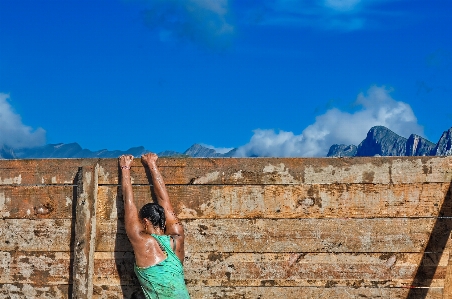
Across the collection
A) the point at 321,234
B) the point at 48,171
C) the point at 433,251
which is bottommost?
the point at 433,251

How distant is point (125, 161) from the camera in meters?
4.22

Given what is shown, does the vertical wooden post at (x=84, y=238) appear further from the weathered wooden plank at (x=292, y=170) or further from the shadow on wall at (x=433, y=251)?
the shadow on wall at (x=433, y=251)

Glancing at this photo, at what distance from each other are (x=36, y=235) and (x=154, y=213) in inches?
46.4

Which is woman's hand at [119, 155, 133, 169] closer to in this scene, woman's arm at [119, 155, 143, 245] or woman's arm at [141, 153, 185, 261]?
woman's arm at [119, 155, 143, 245]

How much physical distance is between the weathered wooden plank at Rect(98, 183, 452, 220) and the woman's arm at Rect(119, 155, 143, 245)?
354 millimetres

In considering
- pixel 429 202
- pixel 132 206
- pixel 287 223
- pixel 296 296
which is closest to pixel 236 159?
pixel 287 223

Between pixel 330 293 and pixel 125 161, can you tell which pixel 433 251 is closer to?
pixel 330 293

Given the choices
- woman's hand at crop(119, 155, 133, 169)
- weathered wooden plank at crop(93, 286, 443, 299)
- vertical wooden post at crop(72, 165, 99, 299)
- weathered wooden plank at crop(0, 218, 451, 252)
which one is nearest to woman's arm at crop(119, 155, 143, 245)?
woman's hand at crop(119, 155, 133, 169)

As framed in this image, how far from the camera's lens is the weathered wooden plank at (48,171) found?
4.35 meters

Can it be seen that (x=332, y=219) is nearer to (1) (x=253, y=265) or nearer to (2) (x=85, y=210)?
(1) (x=253, y=265)

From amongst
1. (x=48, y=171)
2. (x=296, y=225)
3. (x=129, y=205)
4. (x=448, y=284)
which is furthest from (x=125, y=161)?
(x=448, y=284)

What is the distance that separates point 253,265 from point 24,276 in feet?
6.72

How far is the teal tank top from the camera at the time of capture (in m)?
3.93

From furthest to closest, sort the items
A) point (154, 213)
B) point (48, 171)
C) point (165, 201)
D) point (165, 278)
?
point (48, 171) → point (165, 201) → point (154, 213) → point (165, 278)
